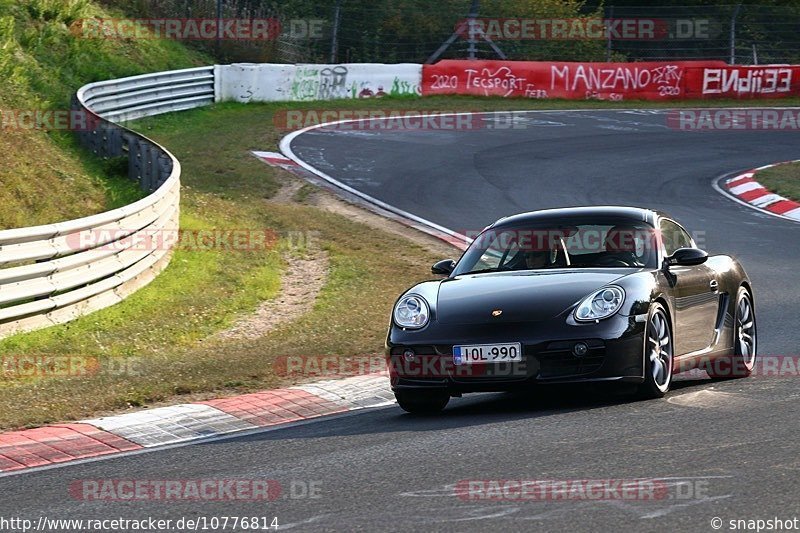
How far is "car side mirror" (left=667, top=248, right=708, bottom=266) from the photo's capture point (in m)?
8.80

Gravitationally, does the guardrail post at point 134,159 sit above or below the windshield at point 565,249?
below

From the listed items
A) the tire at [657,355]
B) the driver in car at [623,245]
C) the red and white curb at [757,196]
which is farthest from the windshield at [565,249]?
the red and white curb at [757,196]

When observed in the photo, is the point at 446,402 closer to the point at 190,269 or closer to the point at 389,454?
the point at 389,454

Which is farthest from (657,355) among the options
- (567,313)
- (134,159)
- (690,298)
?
(134,159)

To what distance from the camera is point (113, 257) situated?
1300cm

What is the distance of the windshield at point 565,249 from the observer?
29.5 ft

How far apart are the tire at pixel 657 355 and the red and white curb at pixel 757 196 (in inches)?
460

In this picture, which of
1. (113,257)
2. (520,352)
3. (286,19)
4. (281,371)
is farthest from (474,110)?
(520,352)

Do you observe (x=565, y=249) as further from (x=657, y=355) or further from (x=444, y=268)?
(x=657, y=355)

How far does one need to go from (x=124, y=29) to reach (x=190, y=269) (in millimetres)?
20918

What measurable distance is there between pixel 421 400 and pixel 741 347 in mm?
2741

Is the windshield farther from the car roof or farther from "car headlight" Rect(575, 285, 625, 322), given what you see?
"car headlight" Rect(575, 285, 625, 322)

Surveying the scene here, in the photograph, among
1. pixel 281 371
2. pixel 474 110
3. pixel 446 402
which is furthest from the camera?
pixel 474 110

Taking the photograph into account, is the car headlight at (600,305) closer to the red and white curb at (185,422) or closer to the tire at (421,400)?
the tire at (421,400)
